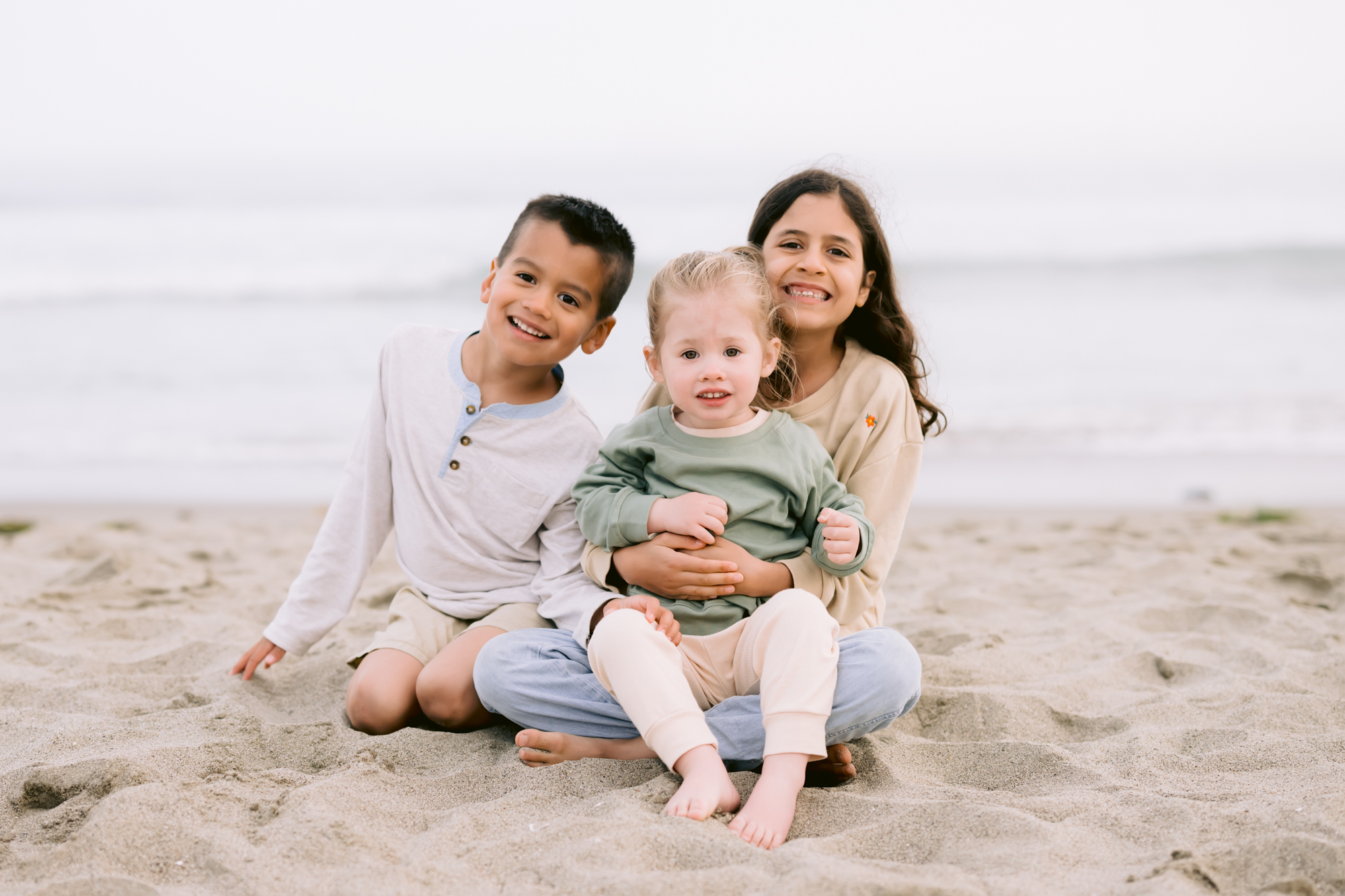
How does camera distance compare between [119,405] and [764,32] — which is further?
[764,32]

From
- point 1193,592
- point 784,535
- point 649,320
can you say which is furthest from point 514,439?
point 1193,592

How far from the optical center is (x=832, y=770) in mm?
2000

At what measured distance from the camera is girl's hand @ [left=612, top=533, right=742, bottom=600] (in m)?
2.03

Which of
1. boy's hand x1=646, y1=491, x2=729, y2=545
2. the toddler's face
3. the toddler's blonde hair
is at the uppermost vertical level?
Result: the toddler's blonde hair

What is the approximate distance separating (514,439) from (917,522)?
9.83ft

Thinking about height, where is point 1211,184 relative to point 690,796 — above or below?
above

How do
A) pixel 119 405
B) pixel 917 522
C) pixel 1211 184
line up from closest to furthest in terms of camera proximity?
pixel 917 522
pixel 119 405
pixel 1211 184

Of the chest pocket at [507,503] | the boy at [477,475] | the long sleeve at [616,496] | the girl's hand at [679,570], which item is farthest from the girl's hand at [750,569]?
the chest pocket at [507,503]

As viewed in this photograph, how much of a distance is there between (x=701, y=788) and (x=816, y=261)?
50.5 inches

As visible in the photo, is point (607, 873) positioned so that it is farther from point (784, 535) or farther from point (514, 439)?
point (514, 439)

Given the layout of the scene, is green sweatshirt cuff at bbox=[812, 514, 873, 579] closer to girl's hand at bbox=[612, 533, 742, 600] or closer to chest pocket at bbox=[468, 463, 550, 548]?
girl's hand at bbox=[612, 533, 742, 600]

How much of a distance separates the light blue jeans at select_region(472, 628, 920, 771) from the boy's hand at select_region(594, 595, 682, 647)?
0.59 ft

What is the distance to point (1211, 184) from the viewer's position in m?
15.6

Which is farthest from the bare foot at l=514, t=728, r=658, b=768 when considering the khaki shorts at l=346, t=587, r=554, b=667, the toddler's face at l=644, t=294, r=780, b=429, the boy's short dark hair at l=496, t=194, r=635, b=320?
the boy's short dark hair at l=496, t=194, r=635, b=320
